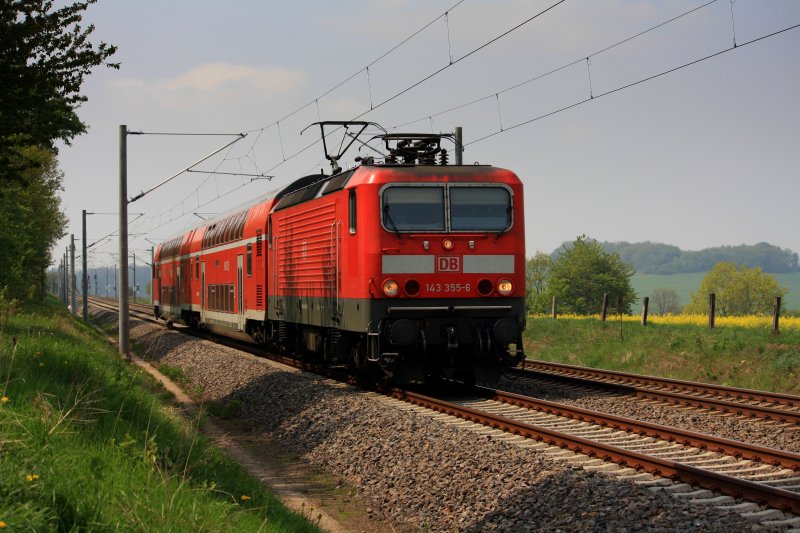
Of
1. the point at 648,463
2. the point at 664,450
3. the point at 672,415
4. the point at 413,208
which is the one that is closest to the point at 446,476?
the point at 648,463

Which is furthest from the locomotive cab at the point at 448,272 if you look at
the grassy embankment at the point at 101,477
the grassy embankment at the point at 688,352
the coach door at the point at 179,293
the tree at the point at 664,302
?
the tree at the point at 664,302

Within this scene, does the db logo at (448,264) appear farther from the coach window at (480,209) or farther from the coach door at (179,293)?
the coach door at (179,293)

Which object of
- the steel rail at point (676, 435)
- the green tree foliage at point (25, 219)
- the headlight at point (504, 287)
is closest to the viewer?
the steel rail at point (676, 435)

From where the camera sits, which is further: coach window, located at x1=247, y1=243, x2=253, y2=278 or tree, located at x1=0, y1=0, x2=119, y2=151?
coach window, located at x1=247, y1=243, x2=253, y2=278

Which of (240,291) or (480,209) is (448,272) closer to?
(480,209)

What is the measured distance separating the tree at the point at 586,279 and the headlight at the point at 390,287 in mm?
79866

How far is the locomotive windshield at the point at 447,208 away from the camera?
13.2m

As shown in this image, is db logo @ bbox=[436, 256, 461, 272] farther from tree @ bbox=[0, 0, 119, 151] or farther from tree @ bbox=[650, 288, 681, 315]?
tree @ bbox=[650, 288, 681, 315]

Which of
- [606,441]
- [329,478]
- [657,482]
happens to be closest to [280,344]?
[329,478]

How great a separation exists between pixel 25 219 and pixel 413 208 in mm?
32631

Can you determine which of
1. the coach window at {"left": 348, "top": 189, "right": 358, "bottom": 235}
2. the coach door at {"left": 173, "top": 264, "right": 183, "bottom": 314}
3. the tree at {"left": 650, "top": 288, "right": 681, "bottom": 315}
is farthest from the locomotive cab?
the tree at {"left": 650, "top": 288, "right": 681, "bottom": 315}

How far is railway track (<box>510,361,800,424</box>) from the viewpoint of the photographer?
37.8ft

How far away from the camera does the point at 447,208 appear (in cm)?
1345

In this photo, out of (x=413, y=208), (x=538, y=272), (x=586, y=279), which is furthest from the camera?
(x=538, y=272)
